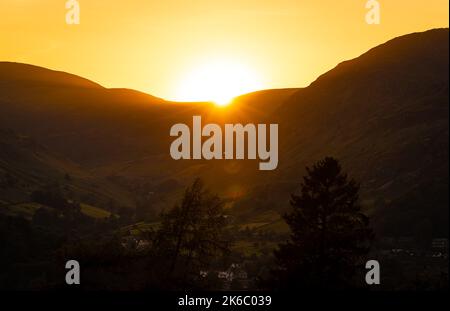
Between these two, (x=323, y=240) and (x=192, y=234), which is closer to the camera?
(x=192, y=234)

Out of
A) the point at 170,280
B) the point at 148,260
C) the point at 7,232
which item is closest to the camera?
the point at 170,280

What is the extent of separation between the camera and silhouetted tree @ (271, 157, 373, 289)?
5409 cm

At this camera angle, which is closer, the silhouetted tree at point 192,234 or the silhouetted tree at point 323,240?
the silhouetted tree at point 192,234

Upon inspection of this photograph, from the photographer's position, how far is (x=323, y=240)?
56812 millimetres

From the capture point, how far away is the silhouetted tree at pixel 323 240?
54.1 metres

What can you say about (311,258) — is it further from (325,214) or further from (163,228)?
(163,228)

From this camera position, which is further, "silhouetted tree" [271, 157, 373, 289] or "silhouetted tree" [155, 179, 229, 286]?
"silhouetted tree" [271, 157, 373, 289]

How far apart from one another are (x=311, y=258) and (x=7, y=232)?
7597 cm

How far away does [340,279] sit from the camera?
53500 millimetres

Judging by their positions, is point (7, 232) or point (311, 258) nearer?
point (311, 258)
